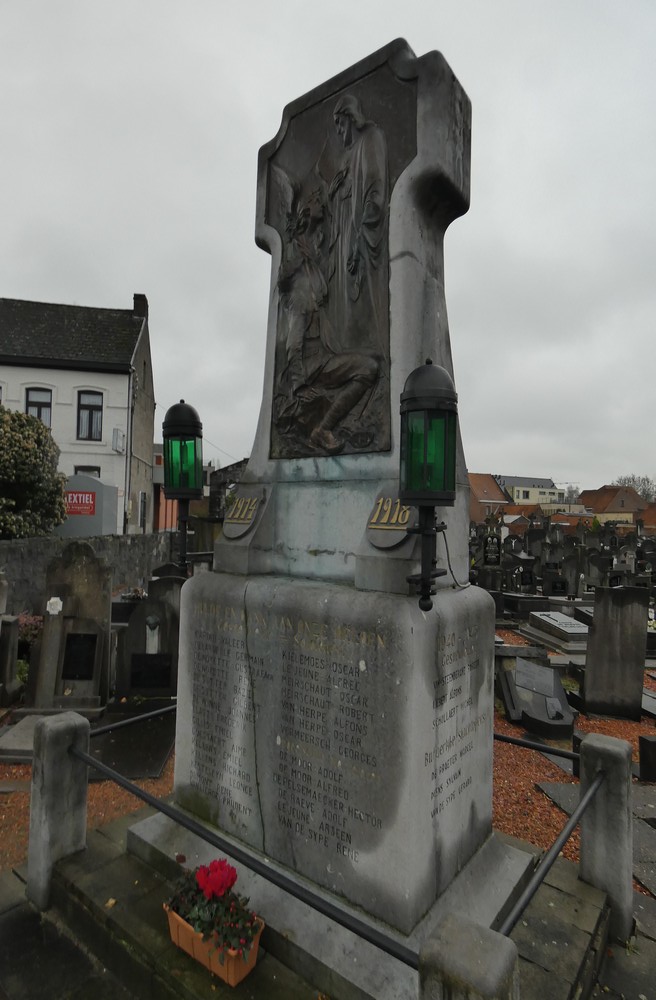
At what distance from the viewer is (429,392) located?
2527 mm

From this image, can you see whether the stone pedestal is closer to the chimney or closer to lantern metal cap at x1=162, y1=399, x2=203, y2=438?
lantern metal cap at x1=162, y1=399, x2=203, y2=438

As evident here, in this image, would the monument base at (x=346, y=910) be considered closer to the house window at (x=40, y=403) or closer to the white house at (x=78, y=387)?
the white house at (x=78, y=387)

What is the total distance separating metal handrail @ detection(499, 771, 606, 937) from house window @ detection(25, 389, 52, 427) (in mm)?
26921

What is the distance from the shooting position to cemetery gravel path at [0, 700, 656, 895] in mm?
4508

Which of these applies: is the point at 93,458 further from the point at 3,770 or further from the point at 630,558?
the point at 630,558

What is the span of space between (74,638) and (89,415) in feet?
68.0

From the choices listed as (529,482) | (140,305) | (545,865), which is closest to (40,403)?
(140,305)

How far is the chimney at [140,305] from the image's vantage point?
2808cm

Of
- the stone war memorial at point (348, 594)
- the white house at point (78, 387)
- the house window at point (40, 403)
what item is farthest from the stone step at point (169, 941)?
the house window at point (40, 403)

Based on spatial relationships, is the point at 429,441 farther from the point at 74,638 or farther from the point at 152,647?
the point at 74,638

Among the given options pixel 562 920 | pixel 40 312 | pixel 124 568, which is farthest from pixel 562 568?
pixel 40 312

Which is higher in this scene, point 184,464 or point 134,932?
point 184,464

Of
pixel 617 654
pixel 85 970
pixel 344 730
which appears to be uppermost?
pixel 344 730

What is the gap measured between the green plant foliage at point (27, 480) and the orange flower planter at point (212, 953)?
1367cm
